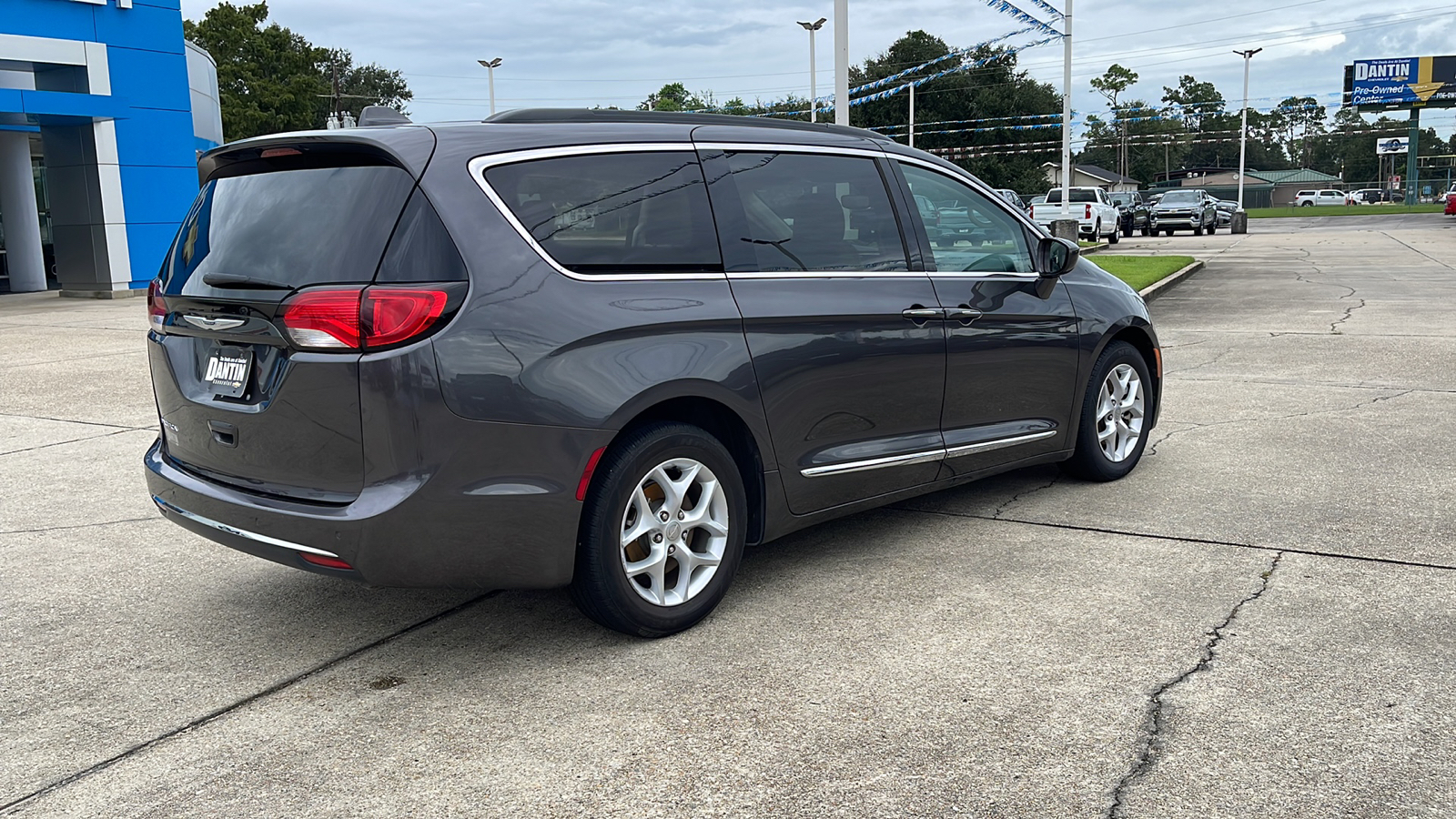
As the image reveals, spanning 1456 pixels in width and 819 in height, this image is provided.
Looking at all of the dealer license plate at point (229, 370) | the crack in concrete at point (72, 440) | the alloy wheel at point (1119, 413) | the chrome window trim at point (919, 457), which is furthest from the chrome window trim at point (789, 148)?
the crack in concrete at point (72, 440)

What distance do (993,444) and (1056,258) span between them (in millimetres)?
958

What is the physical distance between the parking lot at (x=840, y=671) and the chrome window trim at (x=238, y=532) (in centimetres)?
45

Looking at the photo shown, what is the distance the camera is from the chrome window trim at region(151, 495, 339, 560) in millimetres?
3600

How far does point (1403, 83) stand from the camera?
7406 centimetres

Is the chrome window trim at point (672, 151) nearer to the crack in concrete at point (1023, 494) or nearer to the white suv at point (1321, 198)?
the crack in concrete at point (1023, 494)

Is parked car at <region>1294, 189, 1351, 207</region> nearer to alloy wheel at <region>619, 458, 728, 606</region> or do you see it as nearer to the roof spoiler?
alloy wheel at <region>619, 458, 728, 606</region>

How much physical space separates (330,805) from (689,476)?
1567 millimetres

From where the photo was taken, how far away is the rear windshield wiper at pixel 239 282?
145 inches

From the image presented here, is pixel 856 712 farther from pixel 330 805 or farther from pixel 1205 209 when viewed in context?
pixel 1205 209

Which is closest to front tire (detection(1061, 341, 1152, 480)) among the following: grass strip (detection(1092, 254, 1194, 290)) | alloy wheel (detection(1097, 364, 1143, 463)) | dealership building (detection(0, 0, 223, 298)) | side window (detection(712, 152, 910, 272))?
alloy wheel (detection(1097, 364, 1143, 463))

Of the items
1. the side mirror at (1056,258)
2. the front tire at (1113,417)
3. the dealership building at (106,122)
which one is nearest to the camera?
the side mirror at (1056,258)

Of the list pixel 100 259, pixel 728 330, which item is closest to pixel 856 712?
pixel 728 330

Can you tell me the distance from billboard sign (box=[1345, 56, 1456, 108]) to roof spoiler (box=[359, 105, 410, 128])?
83.1 m

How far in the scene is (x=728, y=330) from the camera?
4160 millimetres
